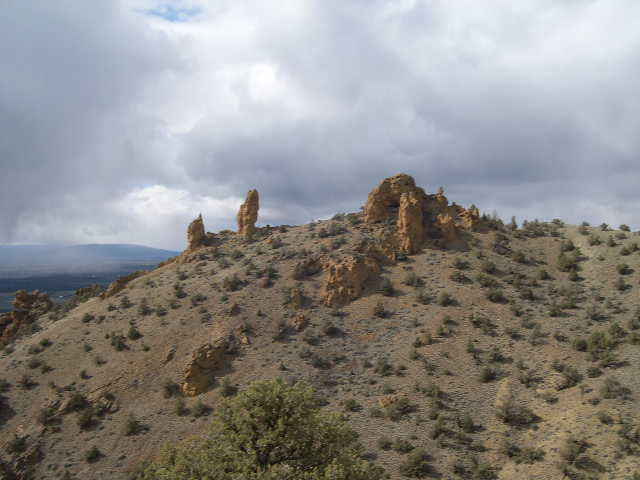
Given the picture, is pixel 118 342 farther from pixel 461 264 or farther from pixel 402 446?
pixel 461 264

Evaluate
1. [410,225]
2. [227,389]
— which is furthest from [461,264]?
[227,389]

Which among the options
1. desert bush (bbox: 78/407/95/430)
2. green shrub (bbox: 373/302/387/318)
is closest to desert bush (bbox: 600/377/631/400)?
green shrub (bbox: 373/302/387/318)

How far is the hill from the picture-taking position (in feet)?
69.3

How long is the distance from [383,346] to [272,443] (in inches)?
663

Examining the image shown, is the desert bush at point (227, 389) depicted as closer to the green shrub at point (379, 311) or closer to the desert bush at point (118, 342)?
the desert bush at point (118, 342)

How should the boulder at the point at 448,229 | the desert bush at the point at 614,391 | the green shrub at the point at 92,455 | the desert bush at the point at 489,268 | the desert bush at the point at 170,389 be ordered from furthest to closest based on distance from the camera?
the boulder at the point at 448,229 < the desert bush at the point at 489,268 < the desert bush at the point at 170,389 < the green shrub at the point at 92,455 < the desert bush at the point at 614,391

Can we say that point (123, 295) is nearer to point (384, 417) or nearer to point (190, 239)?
point (190, 239)

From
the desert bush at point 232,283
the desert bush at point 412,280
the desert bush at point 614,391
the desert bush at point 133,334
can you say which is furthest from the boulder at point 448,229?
the desert bush at point 133,334

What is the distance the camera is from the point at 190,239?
1907 inches

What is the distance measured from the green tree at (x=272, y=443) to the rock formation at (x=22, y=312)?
3679 centimetres

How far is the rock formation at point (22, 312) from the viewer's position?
40656mm

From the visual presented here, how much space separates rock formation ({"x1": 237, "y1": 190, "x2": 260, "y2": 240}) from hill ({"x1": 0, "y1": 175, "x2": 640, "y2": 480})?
12.3ft

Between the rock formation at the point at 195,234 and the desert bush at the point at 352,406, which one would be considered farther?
the rock formation at the point at 195,234

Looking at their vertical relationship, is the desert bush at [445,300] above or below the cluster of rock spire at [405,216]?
below
